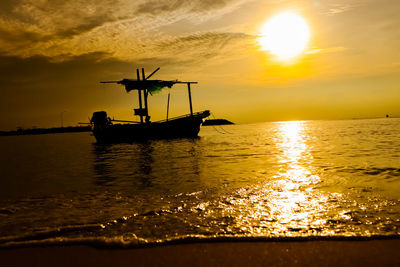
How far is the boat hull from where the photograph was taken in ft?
171

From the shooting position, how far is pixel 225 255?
3.64 m

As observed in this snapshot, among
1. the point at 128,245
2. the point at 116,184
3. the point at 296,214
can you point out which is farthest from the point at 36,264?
the point at 116,184

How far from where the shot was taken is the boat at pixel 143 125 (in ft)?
171

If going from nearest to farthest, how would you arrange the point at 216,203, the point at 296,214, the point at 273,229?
the point at 273,229
the point at 296,214
the point at 216,203

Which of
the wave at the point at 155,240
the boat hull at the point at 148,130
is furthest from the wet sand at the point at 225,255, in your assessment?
the boat hull at the point at 148,130

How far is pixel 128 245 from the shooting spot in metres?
4.09

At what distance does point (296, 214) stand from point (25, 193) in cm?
936

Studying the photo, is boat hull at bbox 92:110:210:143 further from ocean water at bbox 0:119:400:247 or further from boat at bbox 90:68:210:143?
ocean water at bbox 0:119:400:247

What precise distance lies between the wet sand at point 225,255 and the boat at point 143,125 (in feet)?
161

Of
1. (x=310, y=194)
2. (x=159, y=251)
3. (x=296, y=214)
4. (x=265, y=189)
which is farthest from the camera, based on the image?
(x=265, y=189)

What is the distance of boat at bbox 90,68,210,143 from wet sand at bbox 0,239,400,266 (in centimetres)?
4897

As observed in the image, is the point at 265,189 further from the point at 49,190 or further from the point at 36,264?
the point at 49,190

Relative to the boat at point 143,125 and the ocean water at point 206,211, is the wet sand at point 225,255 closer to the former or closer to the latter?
the ocean water at point 206,211

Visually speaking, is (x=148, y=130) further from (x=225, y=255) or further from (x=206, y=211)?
(x=225, y=255)
